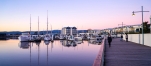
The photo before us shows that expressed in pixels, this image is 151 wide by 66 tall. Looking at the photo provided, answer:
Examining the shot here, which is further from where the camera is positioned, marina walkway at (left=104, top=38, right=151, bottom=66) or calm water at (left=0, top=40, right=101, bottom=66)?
calm water at (left=0, top=40, right=101, bottom=66)

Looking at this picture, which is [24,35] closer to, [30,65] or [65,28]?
[30,65]

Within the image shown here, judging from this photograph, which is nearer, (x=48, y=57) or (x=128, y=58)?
(x=128, y=58)

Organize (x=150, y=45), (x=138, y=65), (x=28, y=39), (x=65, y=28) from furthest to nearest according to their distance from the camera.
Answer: (x=65, y=28), (x=28, y=39), (x=150, y=45), (x=138, y=65)

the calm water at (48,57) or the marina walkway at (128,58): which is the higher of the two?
the marina walkway at (128,58)

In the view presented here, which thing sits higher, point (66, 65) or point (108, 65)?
point (108, 65)

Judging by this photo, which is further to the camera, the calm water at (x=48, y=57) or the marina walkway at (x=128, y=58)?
the calm water at (x=48, y=57)

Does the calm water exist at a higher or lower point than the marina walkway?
lower

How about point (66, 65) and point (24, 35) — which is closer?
point (66, 65)

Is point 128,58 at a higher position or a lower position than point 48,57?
higher

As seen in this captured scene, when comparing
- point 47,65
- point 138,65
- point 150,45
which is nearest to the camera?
point 138,65

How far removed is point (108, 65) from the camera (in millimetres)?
10000

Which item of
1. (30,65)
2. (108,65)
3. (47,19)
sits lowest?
(30,65)

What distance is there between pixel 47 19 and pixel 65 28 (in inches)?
4236

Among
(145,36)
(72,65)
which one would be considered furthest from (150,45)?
(72,65)
